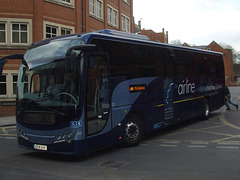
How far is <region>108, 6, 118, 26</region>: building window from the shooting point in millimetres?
28844

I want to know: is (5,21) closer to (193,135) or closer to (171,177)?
(193,135)

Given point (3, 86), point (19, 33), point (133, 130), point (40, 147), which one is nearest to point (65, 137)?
point (40, 147)

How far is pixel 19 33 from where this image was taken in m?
19.0

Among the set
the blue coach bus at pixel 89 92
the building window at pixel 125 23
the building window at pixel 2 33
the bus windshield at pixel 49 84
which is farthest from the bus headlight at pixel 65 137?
the building window at pixel 125 23

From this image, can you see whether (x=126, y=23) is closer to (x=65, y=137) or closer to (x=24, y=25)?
(x=24, y=25)

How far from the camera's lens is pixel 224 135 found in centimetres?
945

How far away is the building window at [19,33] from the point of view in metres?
18.9

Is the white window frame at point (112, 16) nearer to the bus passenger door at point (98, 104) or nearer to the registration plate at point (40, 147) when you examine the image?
the bus passenger door at point (98, 104)

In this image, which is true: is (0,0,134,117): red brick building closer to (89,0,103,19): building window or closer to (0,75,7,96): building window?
(0,75,7,96): building window

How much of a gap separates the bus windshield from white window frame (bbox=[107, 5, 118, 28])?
22.3m

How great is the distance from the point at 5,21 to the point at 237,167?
57.4ft

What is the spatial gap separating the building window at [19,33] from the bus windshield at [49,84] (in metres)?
12.8

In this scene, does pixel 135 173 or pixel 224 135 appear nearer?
pixel 135 173

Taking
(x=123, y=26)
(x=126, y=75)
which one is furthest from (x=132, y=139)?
(x=123, y=26)
